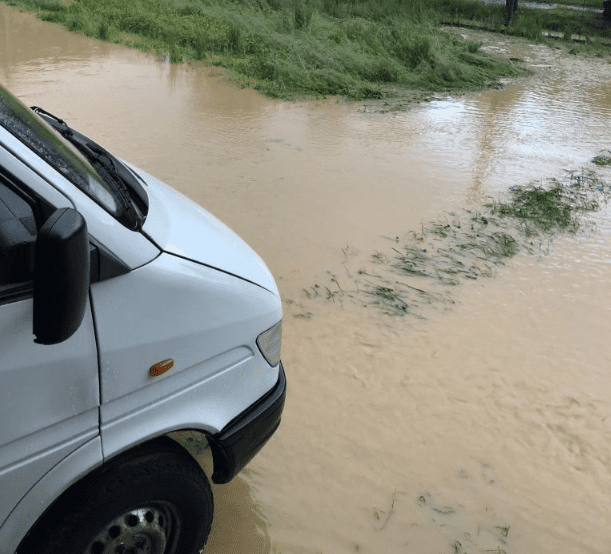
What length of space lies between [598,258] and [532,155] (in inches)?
122

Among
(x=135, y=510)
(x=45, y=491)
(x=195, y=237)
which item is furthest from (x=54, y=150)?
Result: (x=135, y=510)

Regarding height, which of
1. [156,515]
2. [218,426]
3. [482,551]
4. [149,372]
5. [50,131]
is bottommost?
[482,551]

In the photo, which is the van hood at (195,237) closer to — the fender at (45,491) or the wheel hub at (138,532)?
the fender at (45,491)

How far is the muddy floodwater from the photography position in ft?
9.66

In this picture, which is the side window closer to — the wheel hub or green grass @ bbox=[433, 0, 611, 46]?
the wheel hub

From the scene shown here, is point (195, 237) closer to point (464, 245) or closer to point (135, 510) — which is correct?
point (135, 510)

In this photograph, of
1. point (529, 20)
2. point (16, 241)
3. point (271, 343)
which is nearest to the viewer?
point (16, 241)

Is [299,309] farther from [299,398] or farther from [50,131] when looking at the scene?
[50,131]

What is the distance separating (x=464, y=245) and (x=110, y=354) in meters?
4.33

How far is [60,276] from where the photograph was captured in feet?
4.66

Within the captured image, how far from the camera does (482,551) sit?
109 inches

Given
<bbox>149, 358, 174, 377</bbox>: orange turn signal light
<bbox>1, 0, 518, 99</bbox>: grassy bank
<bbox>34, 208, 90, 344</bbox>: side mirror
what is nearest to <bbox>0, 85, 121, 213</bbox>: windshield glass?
<bbox>34, 208, 90, 344</bbox>: side mirror

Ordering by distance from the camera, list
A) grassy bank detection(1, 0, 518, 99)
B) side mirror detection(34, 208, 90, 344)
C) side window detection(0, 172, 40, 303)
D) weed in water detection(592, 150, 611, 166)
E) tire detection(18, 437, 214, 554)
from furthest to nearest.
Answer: grassy bank detection(1, 0, 518, 99) → weed in water detection(592, 150, 611, 166) → tire detection(18, 437, 214, 554) → side window detection(0, 172, 40, 303) → side mirror detection(34, 208, 90, 344)

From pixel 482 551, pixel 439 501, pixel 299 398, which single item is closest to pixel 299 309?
pixel 299 398
